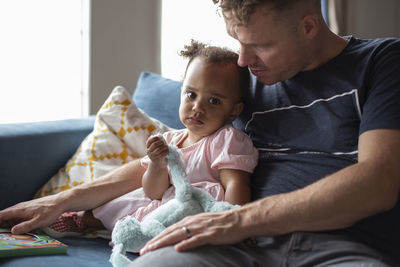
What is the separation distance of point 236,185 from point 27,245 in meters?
0.62

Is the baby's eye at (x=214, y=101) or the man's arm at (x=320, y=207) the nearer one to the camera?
the man's arm at (x=320, y=207)

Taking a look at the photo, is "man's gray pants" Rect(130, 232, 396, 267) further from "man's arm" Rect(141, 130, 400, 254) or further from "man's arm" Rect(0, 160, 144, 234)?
"man's arm" Rect(0, 160, 144, 234)

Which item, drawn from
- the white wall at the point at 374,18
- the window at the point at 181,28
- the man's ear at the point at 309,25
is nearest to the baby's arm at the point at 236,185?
the man's ear at the point at 309,25

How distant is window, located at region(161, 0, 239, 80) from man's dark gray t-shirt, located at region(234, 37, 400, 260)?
2.07 m

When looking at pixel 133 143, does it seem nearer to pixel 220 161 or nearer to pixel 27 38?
pixel 220 161

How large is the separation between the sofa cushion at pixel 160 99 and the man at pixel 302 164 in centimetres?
35

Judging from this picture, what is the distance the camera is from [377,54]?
139 cm

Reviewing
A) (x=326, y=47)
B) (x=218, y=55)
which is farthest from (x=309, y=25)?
(x=218, y=55)

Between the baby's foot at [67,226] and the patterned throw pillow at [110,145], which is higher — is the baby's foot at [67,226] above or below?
below

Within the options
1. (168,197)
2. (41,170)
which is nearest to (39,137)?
(41,170)

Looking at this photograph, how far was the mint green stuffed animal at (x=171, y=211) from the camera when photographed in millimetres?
1378

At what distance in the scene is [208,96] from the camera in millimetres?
1608

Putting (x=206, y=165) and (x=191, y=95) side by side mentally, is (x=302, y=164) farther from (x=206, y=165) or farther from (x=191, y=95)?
(x=191, y=95)

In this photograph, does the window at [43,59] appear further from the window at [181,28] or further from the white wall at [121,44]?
the window at [181,28]
